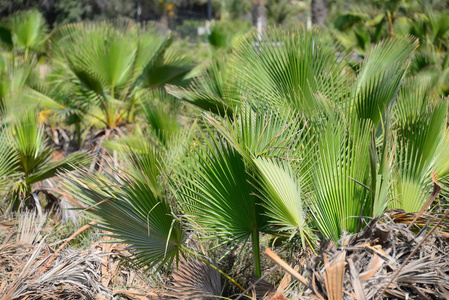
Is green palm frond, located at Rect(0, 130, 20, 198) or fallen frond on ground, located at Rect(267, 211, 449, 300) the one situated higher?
fallen frond on ground, located at Rect(267, 211, 449, 300)

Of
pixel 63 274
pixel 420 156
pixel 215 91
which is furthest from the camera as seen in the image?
pixel 215 91

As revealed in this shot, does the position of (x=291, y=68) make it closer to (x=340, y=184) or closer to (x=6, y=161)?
(x=340, y=184)

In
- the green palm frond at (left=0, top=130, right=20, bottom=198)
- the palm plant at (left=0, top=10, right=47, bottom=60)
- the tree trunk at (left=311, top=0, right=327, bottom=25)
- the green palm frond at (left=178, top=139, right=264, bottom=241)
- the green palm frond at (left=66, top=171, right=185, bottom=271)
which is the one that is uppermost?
the green palm frond at (left=178, top=139, right=264, bottom=241)

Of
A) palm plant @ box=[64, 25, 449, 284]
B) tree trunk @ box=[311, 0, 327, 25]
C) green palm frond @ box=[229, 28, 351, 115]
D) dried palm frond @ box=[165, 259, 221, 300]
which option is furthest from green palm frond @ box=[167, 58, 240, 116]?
tree trunk @ box=[311, 0, 327, 25]

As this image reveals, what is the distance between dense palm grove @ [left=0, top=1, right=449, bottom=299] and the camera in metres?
2.99

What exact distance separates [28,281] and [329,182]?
2371 mm

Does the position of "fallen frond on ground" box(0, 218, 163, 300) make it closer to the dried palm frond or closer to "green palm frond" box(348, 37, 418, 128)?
the dried palm frond

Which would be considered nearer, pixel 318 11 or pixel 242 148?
pixel 242 148

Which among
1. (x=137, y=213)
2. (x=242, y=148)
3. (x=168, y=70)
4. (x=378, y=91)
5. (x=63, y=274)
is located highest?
(x=378, y=91)

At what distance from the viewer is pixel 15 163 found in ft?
16.3

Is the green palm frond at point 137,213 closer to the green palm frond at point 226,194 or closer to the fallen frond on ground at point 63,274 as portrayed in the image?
the green palm frond at point 226,194

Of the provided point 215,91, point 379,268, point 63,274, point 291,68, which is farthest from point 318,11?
point 379,268

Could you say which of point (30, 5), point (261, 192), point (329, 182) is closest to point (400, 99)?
point (329, 182)

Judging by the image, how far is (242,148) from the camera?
2848 mm
